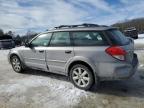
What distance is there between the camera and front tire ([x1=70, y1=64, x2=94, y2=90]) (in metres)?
4.89

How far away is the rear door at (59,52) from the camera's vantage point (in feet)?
17.3

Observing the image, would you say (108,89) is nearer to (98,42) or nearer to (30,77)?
(98,42)

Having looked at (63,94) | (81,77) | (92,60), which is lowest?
(63,94)

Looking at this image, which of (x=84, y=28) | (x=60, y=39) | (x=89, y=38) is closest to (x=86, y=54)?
(x=89, y=38)

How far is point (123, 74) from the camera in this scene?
4.55 meters

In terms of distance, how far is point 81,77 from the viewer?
5059mm

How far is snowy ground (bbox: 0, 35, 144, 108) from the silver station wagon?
1.28 feet

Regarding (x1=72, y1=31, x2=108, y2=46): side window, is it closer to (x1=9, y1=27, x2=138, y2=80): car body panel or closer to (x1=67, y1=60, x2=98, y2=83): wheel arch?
(x1=9, y1=27, x2=138, y2=80): car body panel

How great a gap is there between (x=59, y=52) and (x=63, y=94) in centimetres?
118

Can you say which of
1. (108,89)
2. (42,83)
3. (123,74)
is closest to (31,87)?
(42,83)

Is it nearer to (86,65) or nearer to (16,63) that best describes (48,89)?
(86,65)

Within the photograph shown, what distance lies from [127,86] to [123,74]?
0.97 m

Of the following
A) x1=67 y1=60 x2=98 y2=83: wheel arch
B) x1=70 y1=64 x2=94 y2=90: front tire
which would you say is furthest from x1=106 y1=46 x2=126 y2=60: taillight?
x1=70 y1=64 x2=94 y2=90: front tire

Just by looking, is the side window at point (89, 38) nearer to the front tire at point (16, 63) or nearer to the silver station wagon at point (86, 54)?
the silver station wagon at point (86, 54)
